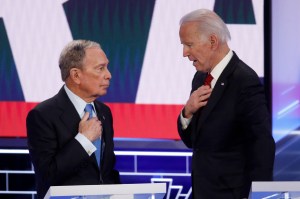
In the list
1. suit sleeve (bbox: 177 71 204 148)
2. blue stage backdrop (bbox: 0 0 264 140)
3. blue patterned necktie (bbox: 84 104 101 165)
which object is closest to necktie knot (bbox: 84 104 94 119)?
blue patterned necktie (bbox: 84 104 101 165)

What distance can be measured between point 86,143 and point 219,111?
633 mm

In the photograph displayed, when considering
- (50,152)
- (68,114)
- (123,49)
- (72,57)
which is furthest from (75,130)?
(123,49)

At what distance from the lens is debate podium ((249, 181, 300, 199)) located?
2.83 meters

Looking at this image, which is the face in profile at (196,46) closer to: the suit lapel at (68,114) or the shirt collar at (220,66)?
the shirt collar at (220,66)

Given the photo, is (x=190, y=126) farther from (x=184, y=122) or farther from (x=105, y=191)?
(x=105, y=191)

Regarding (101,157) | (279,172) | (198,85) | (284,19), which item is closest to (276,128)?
(279,172)

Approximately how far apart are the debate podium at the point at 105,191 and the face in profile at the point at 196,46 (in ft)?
3.17

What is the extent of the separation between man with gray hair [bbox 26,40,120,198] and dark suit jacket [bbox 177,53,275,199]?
45 cm

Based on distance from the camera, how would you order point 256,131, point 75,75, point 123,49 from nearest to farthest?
point 256,131, point 75,75, point 123,49

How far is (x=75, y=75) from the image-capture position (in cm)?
379

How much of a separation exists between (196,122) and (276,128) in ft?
4.84

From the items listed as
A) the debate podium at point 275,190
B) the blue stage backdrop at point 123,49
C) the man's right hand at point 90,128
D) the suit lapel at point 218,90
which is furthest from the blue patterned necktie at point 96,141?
the blue stage backdrop at point 123,49

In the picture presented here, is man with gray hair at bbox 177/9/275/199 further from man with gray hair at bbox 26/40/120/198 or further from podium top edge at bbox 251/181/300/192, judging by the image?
podium top edge at bbox 251/181/300/192

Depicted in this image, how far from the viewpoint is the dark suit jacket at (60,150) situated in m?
3.62
